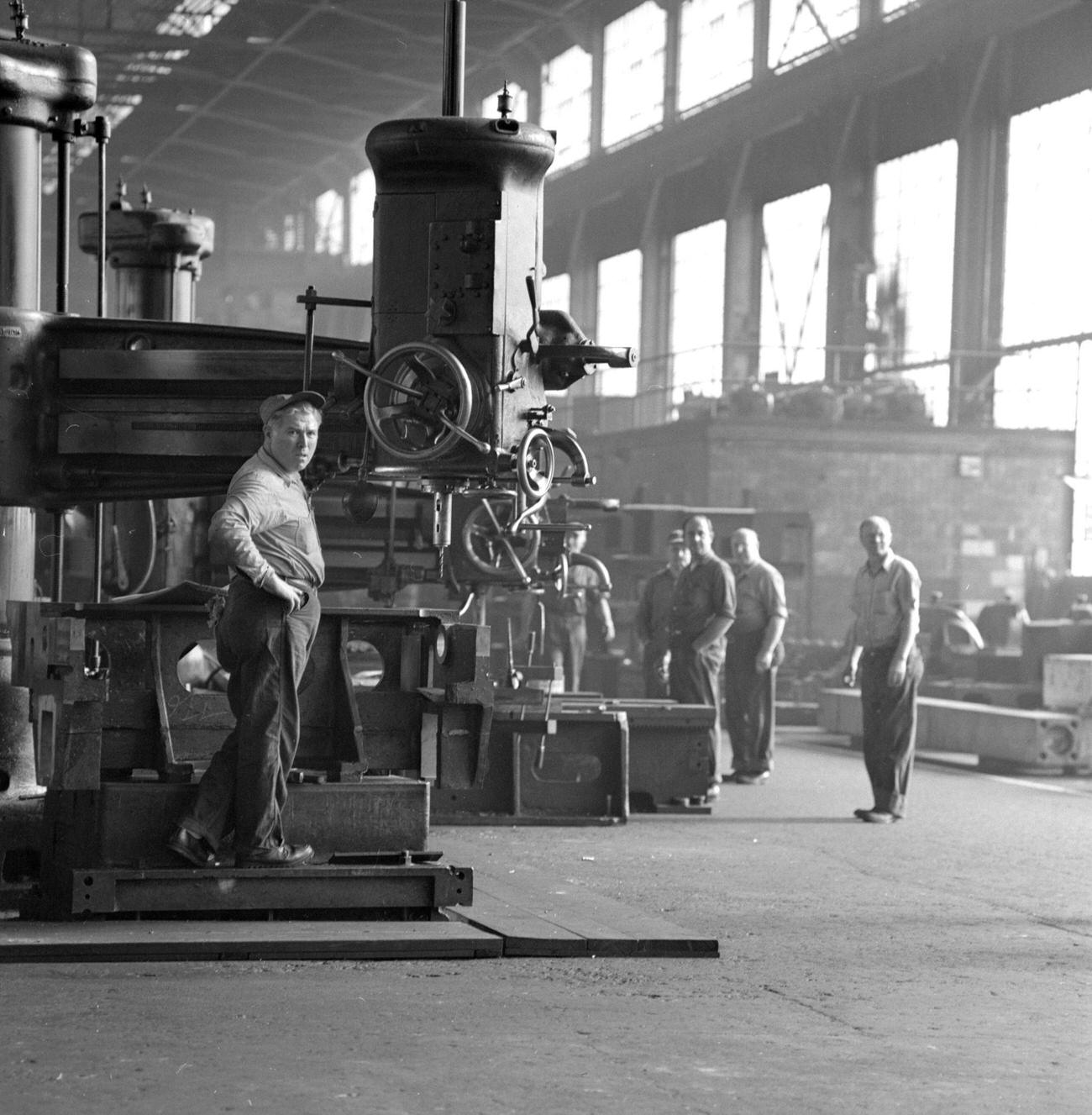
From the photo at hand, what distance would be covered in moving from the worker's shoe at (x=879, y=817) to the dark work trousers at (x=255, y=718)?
187 inches

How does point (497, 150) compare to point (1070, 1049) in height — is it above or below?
above

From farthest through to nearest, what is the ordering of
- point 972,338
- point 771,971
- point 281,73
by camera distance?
1. point 281,73
2. point 972,338
3. point 771,971

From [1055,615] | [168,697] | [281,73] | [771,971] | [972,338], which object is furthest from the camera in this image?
[281,73]

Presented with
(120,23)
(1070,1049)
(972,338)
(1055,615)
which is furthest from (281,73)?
(1070,1049)

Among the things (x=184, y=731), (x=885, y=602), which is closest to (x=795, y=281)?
(x=885, y=602)

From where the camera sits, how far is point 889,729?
10.1m

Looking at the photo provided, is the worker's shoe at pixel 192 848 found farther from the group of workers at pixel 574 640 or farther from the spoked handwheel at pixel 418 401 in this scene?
the spoked handwheel at pixel 418 401

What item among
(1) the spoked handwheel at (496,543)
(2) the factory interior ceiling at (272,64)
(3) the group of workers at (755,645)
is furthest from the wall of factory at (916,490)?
(1) the spoked handwheel at (496,543)

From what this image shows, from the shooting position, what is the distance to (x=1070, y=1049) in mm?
4840

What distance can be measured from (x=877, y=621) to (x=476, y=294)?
480 centimetres

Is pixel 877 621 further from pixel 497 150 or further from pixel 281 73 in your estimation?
pixel 281 73

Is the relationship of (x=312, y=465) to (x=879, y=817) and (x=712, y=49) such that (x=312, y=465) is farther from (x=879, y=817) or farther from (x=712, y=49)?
(x=712, y=49)

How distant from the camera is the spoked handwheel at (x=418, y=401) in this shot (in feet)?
19.2

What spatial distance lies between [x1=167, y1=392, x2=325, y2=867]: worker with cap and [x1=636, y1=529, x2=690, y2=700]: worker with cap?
616 cm
